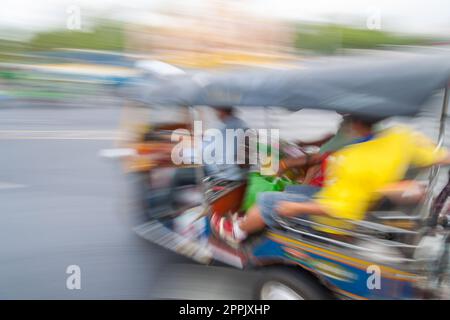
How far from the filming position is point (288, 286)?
2.51m

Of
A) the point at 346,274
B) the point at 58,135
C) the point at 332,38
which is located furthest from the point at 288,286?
the point at 58,135

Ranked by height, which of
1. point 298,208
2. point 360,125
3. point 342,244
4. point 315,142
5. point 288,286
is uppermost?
point 360,125

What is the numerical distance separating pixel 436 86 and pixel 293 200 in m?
0.95

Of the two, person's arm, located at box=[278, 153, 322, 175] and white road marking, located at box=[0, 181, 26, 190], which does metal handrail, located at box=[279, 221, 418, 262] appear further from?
white road marking, located at box=[0, 181, 26, 190]

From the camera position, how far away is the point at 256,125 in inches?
145

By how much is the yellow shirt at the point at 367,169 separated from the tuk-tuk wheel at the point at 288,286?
285 mm

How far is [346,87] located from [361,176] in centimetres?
45

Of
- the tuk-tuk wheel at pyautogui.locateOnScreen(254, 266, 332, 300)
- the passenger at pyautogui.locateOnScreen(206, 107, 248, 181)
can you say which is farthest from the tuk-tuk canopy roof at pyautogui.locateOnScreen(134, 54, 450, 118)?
the tuk-tuk wheel at pyautogui.locateOnScreen(254, 266, 332, 300)

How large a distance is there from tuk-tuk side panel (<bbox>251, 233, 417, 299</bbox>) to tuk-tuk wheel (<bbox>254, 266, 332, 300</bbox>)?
0.06 meters

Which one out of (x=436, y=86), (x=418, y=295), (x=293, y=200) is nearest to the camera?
(x=436, y=86)

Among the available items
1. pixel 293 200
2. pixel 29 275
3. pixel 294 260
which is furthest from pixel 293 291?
pixel 29 275

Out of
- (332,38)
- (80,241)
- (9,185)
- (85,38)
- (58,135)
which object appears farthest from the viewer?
(58,135)

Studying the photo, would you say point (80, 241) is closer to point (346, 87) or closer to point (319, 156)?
point (319, 156)
